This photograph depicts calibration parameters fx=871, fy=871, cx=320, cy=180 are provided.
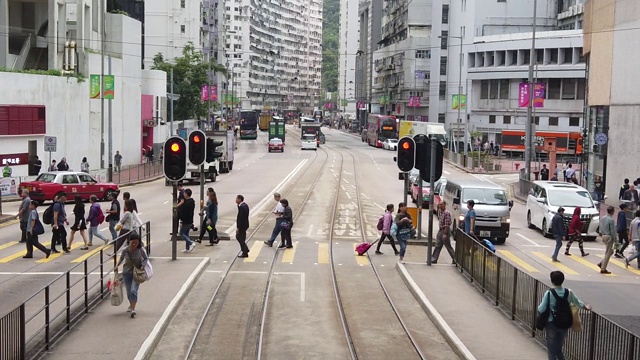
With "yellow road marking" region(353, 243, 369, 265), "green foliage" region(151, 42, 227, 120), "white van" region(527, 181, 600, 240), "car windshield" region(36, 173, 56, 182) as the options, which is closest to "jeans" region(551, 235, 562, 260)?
"white van" region(527, 181, 600, 240)

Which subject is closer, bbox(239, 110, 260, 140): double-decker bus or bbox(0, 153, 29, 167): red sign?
bbox(0, 153, 29, 167): red sign

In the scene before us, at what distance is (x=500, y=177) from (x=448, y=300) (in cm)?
4622

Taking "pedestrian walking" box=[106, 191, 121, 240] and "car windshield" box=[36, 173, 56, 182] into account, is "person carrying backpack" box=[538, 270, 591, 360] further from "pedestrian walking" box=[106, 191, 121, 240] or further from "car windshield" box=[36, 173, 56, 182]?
"car windshield" box=[36, 173, 56, 182]

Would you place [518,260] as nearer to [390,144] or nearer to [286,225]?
Result: [286,225]

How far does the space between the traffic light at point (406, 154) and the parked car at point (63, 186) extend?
655 inches

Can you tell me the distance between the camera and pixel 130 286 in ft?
49.6

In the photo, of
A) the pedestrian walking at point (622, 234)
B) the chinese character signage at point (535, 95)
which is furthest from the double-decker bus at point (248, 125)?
the pedestrian walking at point (622, 234)

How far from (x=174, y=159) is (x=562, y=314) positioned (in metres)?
12.0

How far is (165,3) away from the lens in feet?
352

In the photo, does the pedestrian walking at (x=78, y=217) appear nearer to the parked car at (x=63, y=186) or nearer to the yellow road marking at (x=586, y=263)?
the parked car at (x=63, y=186)

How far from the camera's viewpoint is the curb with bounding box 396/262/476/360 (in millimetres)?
13492

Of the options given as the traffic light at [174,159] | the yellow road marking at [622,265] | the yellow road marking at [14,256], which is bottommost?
the yellow road marking at [622,265]

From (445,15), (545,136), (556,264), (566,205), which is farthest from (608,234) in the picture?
(445,15)

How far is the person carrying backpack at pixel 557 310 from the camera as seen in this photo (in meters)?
11.6
